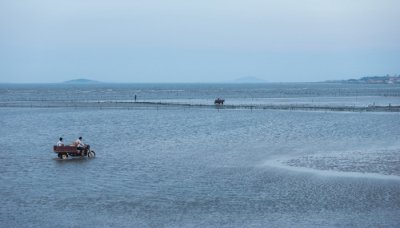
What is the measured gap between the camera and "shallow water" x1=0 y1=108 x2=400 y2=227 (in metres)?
19.9

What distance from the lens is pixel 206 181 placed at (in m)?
26.3

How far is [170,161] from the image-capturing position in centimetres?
3259

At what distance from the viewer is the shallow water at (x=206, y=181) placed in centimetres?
1989

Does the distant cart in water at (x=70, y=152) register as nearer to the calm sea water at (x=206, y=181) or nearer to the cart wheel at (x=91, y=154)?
the cart wheel at (x=91, y=154)

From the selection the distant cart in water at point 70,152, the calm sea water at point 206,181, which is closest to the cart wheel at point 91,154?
the distant cart in water at point 70,152

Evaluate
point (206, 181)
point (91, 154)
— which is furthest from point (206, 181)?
point (91, 154)

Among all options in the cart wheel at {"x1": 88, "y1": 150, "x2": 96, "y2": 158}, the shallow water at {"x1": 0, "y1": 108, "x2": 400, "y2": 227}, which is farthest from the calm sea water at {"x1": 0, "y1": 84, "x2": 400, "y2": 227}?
the cart wheel at {"x1": 88, "y1": 150, "x2": 96, "y2": 158}

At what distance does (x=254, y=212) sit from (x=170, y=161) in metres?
12.7

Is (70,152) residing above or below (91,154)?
above

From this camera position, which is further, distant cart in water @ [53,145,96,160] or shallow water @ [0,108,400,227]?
distant cart in water @ [53,145,96,160]

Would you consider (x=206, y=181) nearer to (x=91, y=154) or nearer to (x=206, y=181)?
(x=206, y=181)

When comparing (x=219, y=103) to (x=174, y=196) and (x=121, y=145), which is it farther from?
(x=174, y=196)

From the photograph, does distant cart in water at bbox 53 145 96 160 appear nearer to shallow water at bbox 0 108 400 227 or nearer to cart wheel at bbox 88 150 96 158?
cart wheel at bbox 88 150 96 158

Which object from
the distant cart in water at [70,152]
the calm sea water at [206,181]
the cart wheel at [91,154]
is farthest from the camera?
the cart wheel at [91,154]
